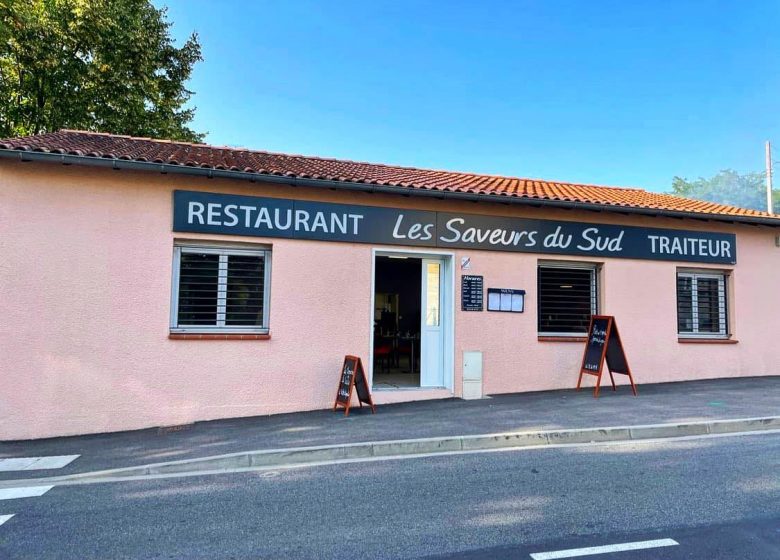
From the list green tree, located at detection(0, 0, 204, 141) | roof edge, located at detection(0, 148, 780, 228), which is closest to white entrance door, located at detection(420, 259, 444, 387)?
roof edge, located at detection(0, 148, 780, 228)

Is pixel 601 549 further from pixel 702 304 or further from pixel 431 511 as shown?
pixel 702 304

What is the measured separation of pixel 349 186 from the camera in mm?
7984

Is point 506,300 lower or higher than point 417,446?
higher

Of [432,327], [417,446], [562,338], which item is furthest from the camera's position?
[562,338]

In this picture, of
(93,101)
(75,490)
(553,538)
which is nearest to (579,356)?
(553,538)

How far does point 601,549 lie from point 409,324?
10.7 m

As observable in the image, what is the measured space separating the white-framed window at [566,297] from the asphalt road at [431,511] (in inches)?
164

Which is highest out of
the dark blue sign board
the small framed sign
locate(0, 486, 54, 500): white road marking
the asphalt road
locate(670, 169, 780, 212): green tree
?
locate(670, 169, 780, 212): green tree

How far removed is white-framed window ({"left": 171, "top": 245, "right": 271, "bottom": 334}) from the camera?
7.75 metres

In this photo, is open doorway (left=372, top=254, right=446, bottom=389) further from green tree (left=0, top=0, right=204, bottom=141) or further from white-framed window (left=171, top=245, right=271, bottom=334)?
green tree (left=0, top=0, right=204, bottom=141)

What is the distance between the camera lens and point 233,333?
25.4ft

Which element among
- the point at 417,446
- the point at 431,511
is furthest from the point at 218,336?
the point at 431,511

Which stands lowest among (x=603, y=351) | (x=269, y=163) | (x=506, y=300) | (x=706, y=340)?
(x=603, y=351)

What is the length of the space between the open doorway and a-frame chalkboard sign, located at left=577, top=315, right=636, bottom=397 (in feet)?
8.52
